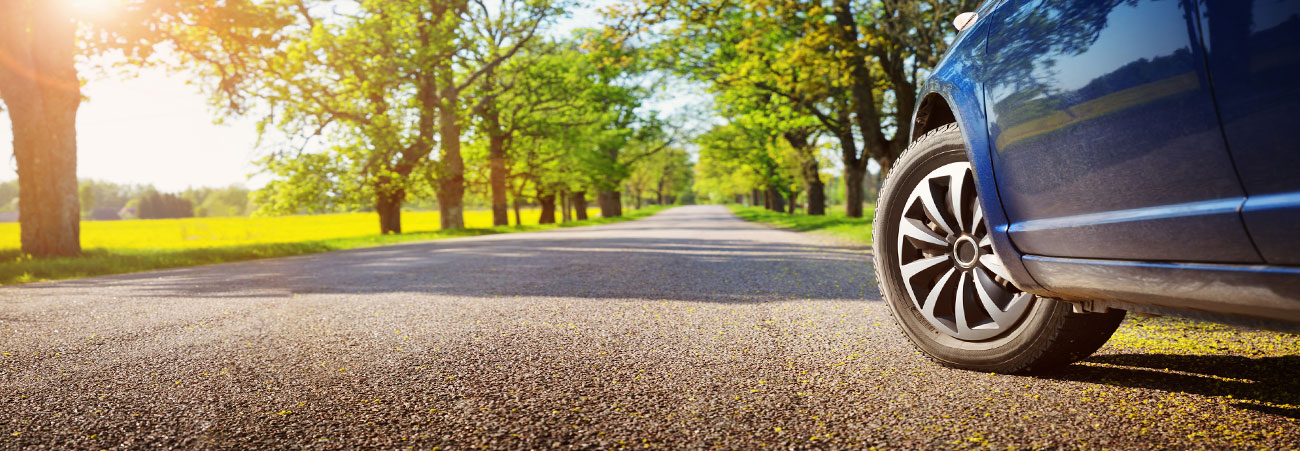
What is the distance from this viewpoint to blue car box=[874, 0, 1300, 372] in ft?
4.65

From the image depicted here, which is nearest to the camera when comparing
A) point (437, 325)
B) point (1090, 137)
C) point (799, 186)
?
point (1090, 137)

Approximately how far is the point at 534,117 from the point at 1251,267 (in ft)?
86.3

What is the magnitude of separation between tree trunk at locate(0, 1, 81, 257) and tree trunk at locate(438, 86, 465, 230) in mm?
10827

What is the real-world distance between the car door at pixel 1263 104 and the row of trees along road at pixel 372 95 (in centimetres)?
1035

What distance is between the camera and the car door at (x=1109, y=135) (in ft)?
5.01

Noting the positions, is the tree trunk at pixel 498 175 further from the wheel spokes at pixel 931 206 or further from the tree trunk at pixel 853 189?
the wheel spokes at pixel 931 206

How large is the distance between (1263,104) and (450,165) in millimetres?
22251

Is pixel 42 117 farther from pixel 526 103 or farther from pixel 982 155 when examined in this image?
pixel 526 103

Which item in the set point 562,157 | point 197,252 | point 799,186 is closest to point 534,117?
point 562,157

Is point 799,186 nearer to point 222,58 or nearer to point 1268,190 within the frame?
point 222,58

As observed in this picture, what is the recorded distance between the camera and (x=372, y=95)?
20812 mm

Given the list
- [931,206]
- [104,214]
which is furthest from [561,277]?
[104,214]

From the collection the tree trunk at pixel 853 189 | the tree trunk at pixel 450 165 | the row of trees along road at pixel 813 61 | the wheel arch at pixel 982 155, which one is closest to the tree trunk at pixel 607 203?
the row of trees along road at pixel 813 61

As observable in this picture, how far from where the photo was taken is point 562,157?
30.9 meters
